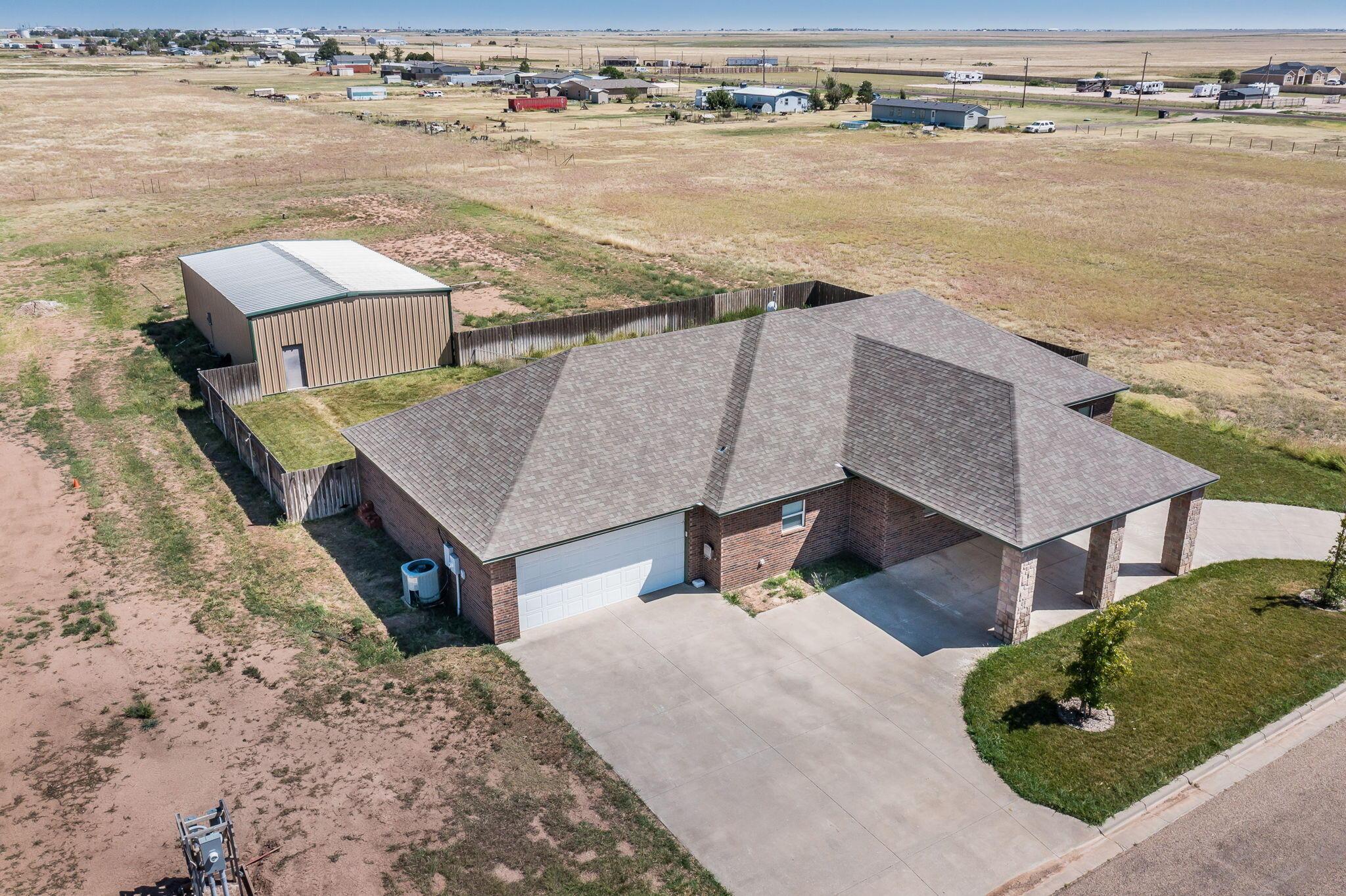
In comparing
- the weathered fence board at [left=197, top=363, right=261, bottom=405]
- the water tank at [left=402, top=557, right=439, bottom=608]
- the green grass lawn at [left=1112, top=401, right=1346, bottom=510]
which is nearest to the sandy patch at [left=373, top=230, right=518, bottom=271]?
the weathered fence board at [left=197, top=363, right=261, bottom=405]

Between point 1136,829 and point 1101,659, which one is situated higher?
point 1101,659

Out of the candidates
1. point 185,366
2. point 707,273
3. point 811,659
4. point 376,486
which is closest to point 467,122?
point 707,273

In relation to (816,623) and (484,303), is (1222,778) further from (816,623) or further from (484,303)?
(484,303)

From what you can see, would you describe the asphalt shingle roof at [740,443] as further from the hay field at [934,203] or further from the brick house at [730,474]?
the hay field at [934,203]

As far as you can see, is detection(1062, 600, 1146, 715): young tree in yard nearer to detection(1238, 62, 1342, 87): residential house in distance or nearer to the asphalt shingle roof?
the asphalt shingle roof

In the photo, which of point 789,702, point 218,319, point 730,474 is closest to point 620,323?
point 218,319

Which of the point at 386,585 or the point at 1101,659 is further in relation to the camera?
the point at 386,585

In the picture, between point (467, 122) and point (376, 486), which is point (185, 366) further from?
point (467, 122)

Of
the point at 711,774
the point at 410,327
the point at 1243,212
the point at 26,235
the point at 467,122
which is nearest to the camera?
the point at 711,774
